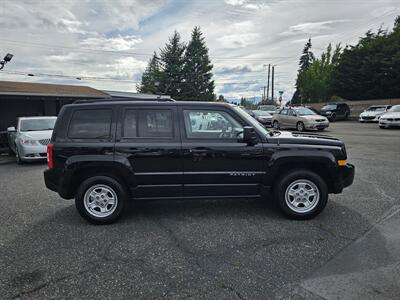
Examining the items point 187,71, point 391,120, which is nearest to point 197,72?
point 187,71

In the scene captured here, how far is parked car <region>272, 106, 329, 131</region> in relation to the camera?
57.2 ft

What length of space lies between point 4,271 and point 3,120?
19.4 m

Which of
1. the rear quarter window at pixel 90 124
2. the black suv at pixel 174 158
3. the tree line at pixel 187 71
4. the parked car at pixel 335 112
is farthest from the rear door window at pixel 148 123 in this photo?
the tree line at pixel 187 71

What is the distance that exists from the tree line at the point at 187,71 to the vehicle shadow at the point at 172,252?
4409 centimetres

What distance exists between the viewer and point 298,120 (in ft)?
58.9

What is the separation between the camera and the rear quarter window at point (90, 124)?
429 cm

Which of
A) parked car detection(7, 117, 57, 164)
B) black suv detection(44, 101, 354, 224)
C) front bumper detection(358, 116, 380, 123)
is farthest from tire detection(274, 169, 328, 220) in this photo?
front bumper detection(358, 116, 380, 123)

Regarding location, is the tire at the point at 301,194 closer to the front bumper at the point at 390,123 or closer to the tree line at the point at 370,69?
the front bumper at the point at 390,123

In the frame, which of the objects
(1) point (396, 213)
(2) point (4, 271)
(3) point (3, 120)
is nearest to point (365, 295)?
(1) point (396, 213)

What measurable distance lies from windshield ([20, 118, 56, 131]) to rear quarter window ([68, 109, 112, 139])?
7041 millimetres

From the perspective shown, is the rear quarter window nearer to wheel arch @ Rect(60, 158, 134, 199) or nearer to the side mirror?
wheel arch @ Rect(60, 158, 134, 199)

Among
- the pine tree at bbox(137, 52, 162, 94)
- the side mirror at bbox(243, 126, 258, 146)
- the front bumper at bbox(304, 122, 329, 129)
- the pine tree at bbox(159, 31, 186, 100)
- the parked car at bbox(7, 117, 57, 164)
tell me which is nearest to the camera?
the side mirror at bbox(243, 126, 258, 146)

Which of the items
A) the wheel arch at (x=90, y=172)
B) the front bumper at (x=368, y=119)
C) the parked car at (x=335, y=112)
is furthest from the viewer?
the parked car at (x=335, y=112)

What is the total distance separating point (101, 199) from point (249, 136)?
2.40 metres
